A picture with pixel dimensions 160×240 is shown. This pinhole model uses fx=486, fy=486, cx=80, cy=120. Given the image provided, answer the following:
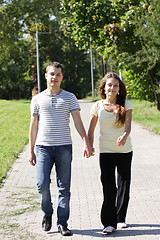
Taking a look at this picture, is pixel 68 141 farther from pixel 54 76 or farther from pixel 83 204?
pixel 83 204

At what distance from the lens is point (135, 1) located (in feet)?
73.7

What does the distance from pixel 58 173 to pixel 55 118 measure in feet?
1.90

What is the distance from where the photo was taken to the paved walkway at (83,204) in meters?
5.09

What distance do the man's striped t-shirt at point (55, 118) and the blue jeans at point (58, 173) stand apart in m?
0.08

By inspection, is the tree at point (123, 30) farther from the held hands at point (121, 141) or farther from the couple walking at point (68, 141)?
the held hands at point (121, 141)

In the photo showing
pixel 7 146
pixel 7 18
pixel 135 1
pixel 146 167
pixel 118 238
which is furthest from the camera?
pixel 7 18

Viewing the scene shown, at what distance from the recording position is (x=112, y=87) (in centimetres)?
507

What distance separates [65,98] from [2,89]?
59740 millimetres

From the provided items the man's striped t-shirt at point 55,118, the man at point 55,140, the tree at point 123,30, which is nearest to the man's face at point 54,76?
the man at point 55,140

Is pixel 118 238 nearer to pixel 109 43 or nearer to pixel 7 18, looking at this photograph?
pixel 109 43

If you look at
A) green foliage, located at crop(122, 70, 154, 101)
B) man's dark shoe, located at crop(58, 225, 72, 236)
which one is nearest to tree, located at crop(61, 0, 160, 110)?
green foliage, located at crop(122, 70, 154, 101)

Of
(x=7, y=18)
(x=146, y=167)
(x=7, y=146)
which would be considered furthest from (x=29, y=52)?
(x=146, y=167)

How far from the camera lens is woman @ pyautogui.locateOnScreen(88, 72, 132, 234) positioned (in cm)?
505

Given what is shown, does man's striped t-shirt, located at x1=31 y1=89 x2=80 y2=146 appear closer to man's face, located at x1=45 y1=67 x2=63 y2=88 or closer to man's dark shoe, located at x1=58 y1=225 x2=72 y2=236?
man's face, located at x1=45 y1=67 x2=63 y2=88
